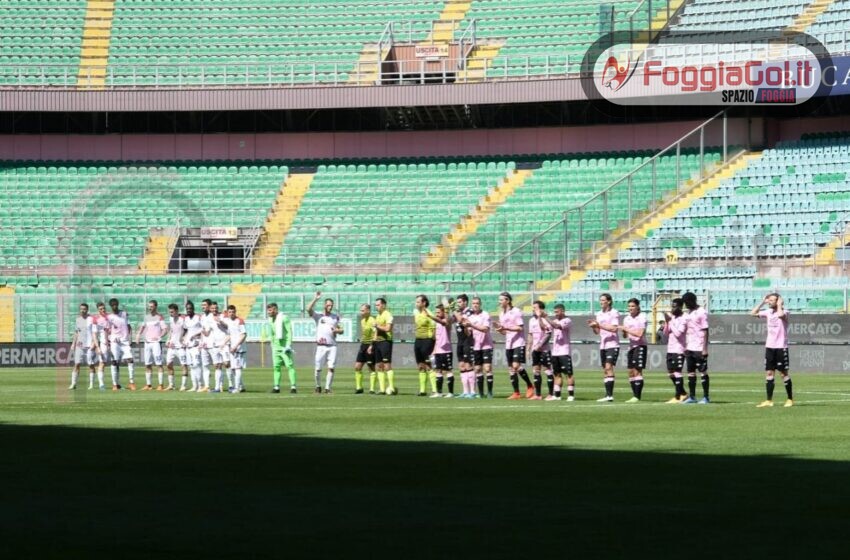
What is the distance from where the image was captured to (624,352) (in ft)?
158

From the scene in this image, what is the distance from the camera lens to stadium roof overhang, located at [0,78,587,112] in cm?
6266

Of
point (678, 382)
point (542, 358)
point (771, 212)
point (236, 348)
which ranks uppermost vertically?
point (771, 212)

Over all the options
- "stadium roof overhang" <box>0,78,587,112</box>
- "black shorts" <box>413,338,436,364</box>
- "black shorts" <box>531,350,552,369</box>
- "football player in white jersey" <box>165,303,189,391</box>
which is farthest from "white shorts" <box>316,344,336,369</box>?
"stadium roof overhang" <box>0,78,587,112</box>

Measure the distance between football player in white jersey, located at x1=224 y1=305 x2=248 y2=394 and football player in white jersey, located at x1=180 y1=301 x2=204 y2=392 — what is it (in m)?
1.10

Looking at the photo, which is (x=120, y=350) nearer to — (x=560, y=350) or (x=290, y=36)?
(x=560, y=350)

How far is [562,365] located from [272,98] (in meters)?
35.5

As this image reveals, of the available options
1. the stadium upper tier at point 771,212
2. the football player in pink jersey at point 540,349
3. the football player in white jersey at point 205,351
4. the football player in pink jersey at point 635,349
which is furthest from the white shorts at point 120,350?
the stadium upper tier at point 771,212

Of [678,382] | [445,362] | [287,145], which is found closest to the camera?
[678,382]

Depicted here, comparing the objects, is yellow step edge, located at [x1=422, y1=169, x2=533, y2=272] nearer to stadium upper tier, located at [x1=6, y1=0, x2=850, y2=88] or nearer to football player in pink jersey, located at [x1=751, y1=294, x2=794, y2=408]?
stadium upper tier, located at [x1=6, y1=0, x2=850, y2=88]

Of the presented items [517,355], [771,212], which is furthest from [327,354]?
[771,212]

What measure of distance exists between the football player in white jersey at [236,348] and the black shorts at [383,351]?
3360 millimetres

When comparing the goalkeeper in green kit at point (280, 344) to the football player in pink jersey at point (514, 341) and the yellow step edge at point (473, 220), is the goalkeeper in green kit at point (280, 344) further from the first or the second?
the yellow step edge at point (473, 220)

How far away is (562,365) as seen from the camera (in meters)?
31.0

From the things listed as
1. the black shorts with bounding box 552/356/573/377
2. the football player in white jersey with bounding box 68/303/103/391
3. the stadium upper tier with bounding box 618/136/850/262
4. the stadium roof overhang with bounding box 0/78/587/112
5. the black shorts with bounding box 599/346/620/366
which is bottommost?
the black shorts with bounding box 552/356/573/377
